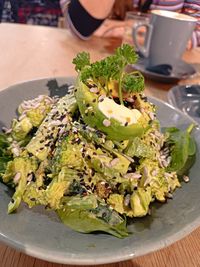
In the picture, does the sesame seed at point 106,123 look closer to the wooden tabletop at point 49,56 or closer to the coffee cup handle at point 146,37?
the wooden tabletop at point 49,56

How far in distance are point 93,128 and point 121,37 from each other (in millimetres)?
1230

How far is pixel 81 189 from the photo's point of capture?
1.87ft

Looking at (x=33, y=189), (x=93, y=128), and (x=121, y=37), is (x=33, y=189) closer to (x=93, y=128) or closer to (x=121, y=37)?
(x=93, y=128)

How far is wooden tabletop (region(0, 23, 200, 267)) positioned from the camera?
659mm

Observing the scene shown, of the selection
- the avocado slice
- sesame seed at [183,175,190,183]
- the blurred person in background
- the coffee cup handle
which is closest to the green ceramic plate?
sesame seed at [183,175,190,183]

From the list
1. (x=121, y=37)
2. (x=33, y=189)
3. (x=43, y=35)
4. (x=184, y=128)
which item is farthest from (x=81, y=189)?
(x=121, y=37)

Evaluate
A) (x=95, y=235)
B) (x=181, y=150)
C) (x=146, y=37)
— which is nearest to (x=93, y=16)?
(x=146, y=37)

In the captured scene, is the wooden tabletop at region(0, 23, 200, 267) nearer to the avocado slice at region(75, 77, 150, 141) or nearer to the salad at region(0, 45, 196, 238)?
the salad at region(0, 45, 196, 238)

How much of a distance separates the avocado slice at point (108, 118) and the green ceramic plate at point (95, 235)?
Result: 0.15 meters

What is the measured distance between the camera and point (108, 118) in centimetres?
58

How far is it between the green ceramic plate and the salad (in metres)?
0.02

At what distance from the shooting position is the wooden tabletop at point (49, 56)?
66cm

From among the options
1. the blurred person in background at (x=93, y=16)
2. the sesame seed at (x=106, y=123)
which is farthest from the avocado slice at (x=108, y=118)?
the blurred person in background at (x=93, y=16)

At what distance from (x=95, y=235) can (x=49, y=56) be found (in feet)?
3.32
